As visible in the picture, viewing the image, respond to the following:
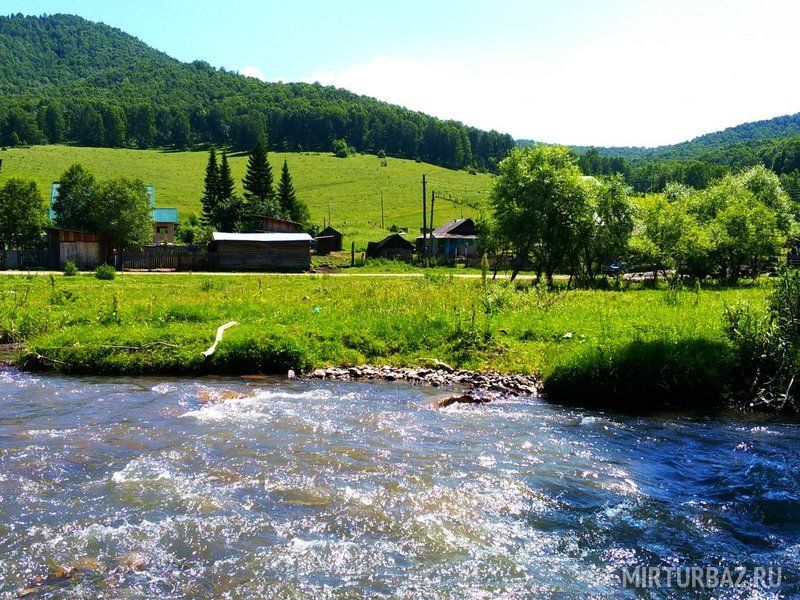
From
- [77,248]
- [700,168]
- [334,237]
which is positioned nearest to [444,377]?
[77,248]

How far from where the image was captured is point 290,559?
6.92 meters

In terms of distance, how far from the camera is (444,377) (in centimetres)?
1588

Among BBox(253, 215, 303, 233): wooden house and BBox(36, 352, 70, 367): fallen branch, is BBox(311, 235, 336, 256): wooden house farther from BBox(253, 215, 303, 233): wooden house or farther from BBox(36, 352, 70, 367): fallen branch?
BBox(36, 352, 70, 367): fallen branch

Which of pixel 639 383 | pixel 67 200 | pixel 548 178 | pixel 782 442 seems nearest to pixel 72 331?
pixel 639 383

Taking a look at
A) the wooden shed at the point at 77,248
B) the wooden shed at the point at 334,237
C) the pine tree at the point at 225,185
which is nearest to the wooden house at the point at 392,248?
the wooden shed at the point at 334,237

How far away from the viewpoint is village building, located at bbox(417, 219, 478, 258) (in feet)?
277

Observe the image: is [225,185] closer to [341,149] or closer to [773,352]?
[341,149]

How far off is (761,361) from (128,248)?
56.3 m

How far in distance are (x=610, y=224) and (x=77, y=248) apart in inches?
1742

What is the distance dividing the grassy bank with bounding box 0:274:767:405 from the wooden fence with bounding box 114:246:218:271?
3298 centimetres

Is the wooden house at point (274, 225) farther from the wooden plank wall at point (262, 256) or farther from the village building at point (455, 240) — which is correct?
the wooden plank wall at point (262, 256)

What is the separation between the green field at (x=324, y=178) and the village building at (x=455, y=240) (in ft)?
37.0

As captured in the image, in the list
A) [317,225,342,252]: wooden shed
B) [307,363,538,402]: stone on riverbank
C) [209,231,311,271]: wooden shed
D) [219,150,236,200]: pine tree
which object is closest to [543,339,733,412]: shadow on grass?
[307,363,538,402]: stone on riverbank

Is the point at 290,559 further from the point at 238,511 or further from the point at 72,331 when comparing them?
the point at 72,331
